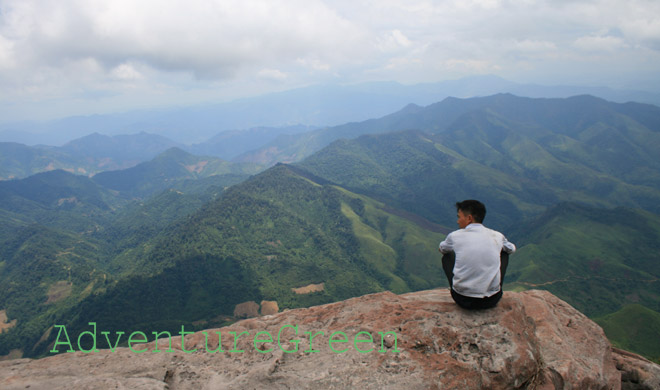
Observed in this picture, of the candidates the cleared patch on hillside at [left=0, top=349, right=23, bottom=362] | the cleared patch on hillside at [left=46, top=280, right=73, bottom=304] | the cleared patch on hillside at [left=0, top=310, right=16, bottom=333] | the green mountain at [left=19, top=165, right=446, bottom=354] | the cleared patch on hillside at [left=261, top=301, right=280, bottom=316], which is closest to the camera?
the cleared patch on hillside at [left=0, top=349, right=23, bottom=362]

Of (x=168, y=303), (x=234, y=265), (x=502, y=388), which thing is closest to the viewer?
(x=502, y=388)

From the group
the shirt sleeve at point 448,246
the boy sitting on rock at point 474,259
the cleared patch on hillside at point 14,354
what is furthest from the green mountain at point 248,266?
the shirt sleeve at point 448,246

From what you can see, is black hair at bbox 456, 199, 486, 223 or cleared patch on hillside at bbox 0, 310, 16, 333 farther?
cleared patch on hillside at bbox 0, 310, 16, 333

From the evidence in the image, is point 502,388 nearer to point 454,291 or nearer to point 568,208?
point 454,291

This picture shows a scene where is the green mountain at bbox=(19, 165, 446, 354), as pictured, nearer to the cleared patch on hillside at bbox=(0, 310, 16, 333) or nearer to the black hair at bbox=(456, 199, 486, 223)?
the cleared patch on hillside at bbox=(0, 310, 16, 333)

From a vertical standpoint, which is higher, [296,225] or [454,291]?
[454,291]

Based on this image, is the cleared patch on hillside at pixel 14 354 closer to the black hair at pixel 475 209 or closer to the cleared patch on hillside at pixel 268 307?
the cleared patch on hillside at pixel 268 307

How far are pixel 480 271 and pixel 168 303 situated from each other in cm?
13869

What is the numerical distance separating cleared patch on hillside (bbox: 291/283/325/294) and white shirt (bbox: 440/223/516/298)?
130 m

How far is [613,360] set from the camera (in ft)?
39.2

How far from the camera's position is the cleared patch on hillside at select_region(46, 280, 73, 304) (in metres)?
137

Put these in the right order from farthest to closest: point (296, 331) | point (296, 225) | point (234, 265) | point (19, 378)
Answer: point (296, 225), point (234, 265), point (296, 331), point (19, 378)

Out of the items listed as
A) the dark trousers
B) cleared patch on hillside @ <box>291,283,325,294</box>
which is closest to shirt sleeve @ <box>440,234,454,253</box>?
the dark trousers

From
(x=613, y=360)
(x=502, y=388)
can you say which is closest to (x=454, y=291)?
(x=502, y=388)
